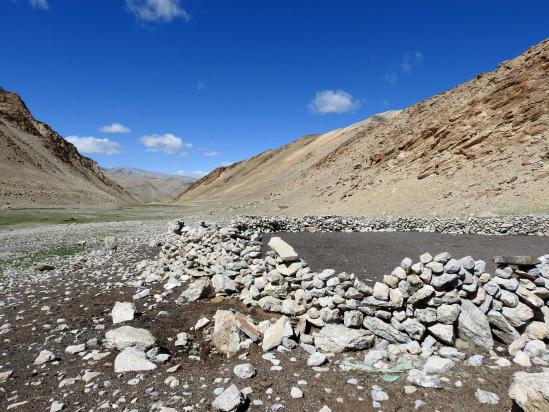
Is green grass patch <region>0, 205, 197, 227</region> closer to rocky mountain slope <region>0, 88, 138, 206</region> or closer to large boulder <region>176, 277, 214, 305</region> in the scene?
rocky mountain slope <region>0, 88, 138, 206</region>

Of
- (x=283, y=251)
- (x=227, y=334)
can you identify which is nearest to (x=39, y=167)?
(x=283, y=251)

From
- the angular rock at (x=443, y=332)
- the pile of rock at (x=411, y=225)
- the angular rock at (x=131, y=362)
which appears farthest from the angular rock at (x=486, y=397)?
the pile of rock at (x=411, y=225)

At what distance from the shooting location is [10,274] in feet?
38.1

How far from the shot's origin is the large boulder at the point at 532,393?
3551 millimetres

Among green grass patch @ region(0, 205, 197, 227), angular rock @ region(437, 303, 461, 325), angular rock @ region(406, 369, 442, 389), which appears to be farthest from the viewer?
green grass patch @ region(0, 205, 197, 227)

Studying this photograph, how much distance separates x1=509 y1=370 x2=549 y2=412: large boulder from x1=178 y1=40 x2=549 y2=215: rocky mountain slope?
2331cm

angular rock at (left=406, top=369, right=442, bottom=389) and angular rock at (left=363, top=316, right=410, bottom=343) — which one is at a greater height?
angular rock at (left=363, top=316, right=410, bottom=343)

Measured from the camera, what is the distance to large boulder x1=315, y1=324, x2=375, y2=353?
19.0 ft

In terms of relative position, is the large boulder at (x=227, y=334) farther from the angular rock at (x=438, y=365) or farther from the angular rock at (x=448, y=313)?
the angular rock at (x=448, y=313)

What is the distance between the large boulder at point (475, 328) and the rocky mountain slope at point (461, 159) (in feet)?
69.7

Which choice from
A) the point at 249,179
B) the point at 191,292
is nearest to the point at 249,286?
the point at 191,292

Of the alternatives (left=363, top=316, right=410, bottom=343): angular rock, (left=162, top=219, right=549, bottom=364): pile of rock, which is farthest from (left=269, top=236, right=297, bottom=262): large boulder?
(left=363, top=316, right=410, bottom=343): angular rock

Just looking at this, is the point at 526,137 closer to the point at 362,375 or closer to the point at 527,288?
the point at 527,288

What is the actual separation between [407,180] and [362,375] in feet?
119
